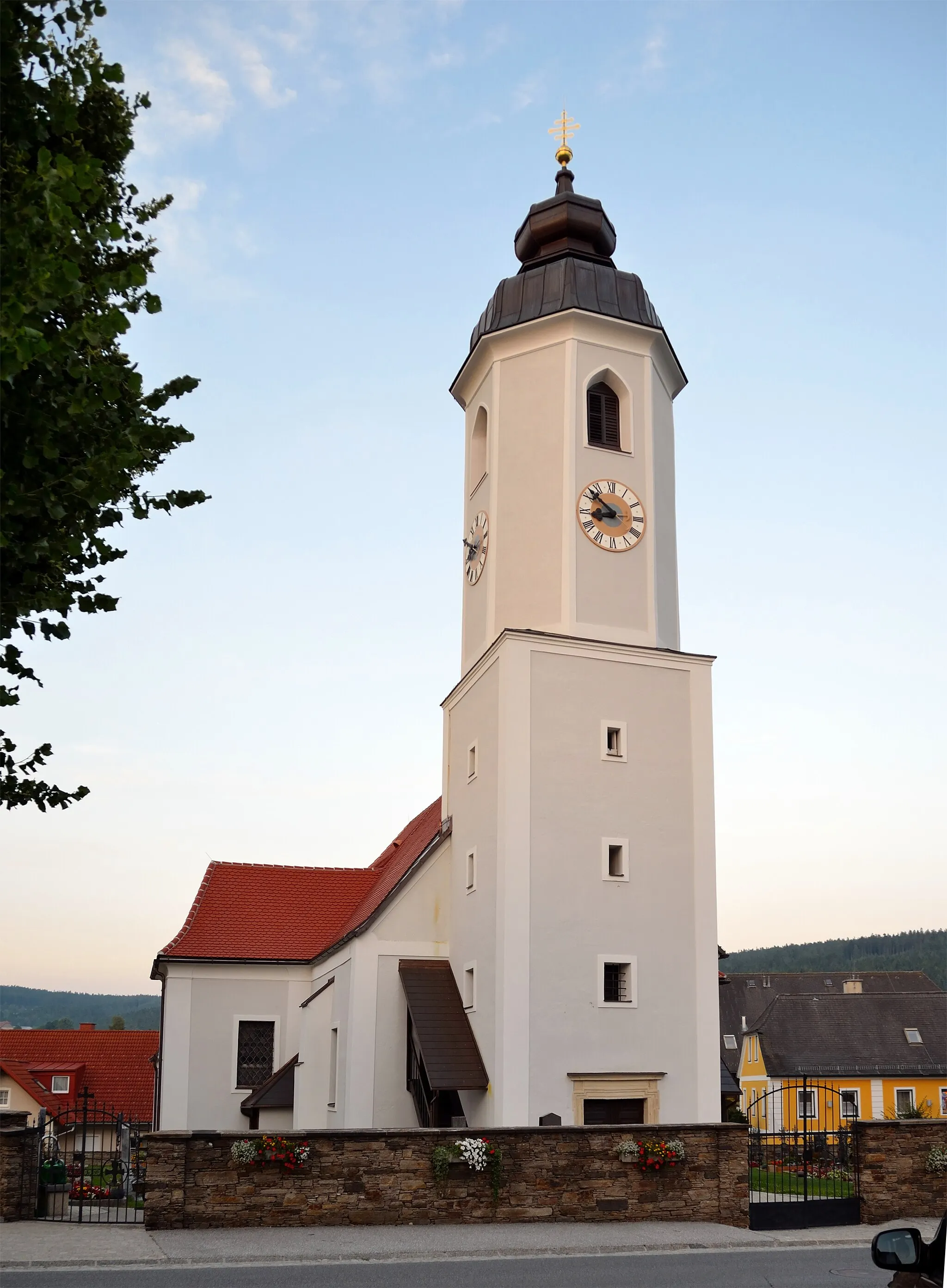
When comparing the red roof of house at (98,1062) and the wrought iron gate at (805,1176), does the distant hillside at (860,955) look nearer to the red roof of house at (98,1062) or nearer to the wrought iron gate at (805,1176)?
the red roof of house at (98,1062)

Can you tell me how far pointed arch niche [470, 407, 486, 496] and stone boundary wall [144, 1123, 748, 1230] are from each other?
14358mm

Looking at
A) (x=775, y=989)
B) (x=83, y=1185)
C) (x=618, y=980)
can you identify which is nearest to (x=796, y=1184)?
(x=618, y=980)

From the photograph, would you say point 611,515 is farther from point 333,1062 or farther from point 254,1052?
point 254,1052

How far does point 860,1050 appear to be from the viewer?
56.2 meters

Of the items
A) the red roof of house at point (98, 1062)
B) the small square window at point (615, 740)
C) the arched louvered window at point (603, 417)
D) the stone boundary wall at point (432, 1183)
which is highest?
the arched louvered window at point (603, 417)

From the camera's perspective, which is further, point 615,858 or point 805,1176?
point 615,858

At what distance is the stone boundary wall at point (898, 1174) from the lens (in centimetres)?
1639

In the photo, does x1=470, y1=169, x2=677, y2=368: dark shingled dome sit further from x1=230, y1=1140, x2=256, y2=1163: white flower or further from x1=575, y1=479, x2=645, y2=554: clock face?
x1=230, y1=1140, x2=256, y2=1163: white flower

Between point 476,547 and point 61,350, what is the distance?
18.1m

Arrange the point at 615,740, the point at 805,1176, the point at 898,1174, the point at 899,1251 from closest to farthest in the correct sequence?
the point at 899,1251 → the point at 805,1176 → the point at 898,1174 → the point at 615,740

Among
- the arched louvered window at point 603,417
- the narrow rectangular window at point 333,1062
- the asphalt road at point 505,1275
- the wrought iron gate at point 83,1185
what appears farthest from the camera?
the narrow rectangular window at point 333,1062

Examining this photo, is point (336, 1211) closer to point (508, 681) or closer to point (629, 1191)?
point (629, 1191)

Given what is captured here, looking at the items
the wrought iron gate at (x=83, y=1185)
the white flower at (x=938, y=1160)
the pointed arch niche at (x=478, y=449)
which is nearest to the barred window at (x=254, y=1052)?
the wrought iron gate at (x=83, y=1185)

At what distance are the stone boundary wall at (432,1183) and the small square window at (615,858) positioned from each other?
619 centimetres
